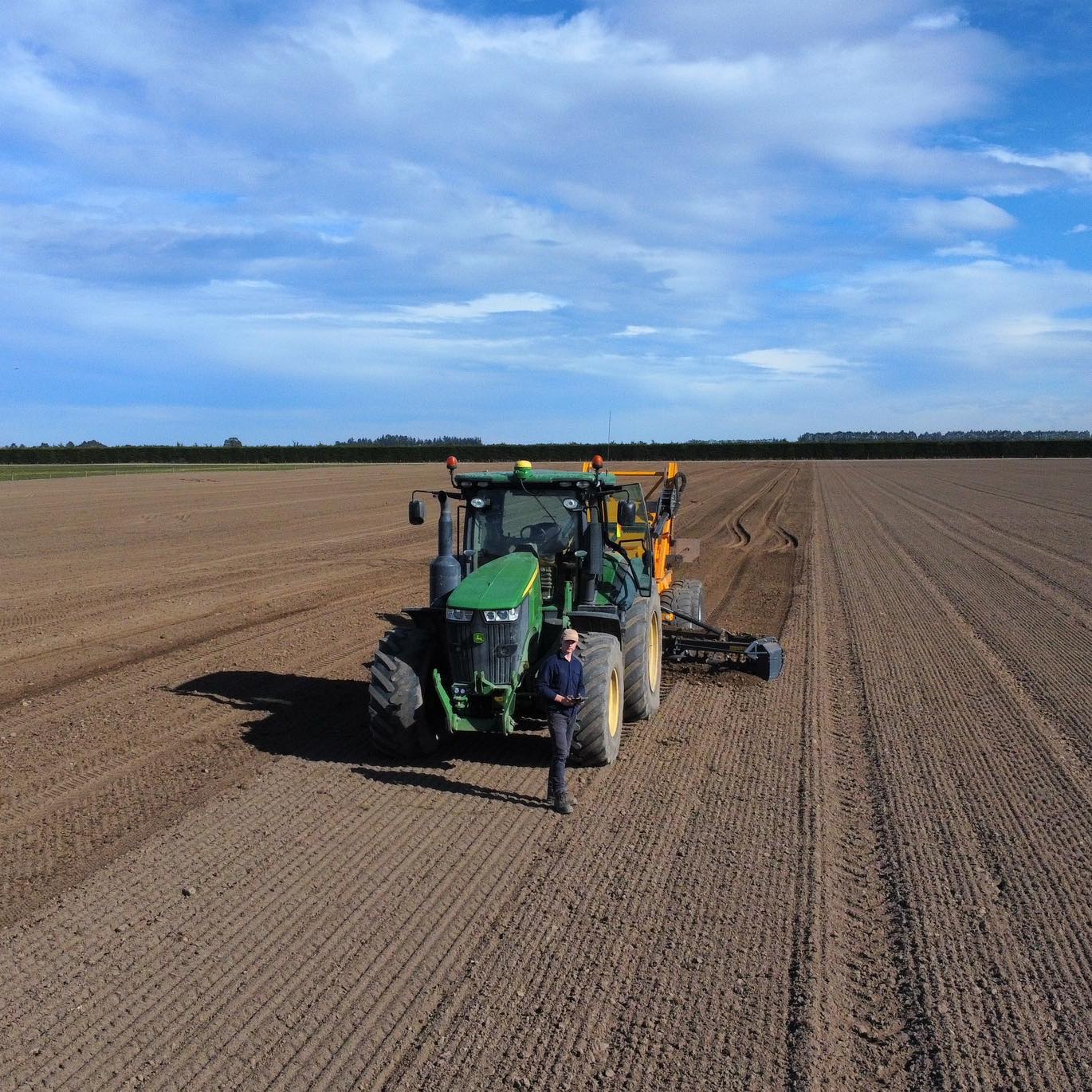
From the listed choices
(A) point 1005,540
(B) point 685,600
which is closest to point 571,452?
(A) point 1005,540

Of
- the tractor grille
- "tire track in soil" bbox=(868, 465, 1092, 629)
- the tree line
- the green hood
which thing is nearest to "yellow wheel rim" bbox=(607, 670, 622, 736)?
the tractor grille

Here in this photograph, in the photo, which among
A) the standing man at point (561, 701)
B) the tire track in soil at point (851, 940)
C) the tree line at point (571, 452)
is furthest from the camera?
the tree line at point (571, 452)

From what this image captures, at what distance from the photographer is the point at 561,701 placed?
23.2ft

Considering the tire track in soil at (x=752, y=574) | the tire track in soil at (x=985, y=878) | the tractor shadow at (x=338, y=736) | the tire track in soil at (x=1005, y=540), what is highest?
the tire track in soil at (x=1005, y=540)

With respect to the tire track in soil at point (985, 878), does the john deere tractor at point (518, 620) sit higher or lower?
higher

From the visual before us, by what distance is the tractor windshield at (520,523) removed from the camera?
339 inches

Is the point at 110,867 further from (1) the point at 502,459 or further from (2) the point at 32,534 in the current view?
(1) the point at 502,459

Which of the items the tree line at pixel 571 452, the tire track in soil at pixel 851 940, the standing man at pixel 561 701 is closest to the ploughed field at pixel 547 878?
the tire track in soil at pixel 851 940

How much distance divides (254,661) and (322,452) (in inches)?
3524

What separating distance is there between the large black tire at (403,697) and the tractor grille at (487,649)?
1.23 feet

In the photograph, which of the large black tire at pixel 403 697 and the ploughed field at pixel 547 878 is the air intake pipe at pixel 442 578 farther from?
the ploughed field at pixel 547 878

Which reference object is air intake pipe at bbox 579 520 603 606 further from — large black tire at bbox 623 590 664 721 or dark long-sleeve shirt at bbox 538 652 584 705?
dark long-sleeve shirt at bbox 538 652 584 705

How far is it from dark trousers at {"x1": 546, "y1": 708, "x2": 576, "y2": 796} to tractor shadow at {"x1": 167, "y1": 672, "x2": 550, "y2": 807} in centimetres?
24

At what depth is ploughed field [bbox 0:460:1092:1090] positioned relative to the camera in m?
4.46
